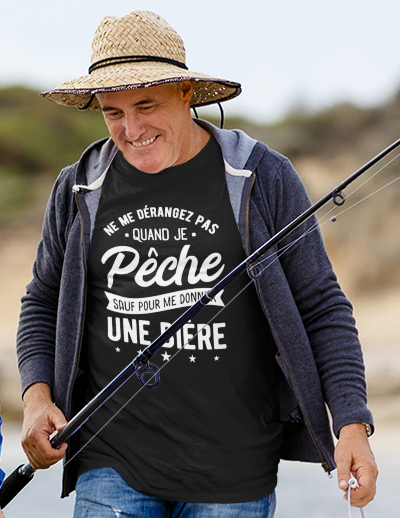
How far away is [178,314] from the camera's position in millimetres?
1582

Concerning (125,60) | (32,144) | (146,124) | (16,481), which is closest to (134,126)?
(146,124)

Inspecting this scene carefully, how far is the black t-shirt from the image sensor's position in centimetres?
156

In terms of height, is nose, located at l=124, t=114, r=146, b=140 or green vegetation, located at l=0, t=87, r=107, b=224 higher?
green vegetation, located at l=0, t=87, r=107, b=224

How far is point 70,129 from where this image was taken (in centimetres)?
1318

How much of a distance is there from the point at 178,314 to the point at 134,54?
0.59m

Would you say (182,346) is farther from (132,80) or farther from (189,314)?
(132,80)

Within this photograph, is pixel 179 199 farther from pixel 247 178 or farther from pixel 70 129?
pixel 70 129

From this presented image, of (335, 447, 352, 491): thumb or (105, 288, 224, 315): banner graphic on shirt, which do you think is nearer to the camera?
(335, 447, 352, 491): thumb

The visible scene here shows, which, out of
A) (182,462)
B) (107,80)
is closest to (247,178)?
(107,80)

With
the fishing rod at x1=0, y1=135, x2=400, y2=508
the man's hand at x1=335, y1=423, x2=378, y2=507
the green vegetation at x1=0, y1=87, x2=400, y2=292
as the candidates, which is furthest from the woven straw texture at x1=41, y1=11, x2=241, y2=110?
the green vegetation at x1=0, y1=87, x2=400, y2=292

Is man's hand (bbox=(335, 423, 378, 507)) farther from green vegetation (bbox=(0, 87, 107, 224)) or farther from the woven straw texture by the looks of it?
green vegetation (bbox=(0, 87, 107, 224))

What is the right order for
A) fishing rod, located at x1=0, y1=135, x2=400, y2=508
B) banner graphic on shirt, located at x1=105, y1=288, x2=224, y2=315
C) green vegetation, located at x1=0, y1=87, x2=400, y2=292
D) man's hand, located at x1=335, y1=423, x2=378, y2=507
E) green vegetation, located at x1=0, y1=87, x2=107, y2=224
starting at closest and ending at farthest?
man's hand, located at x1=335, y1=423, x2=378, y2=507, fishing rod, located at x1=0, y1=135, x2=400, y2=508, banner graphic on shirt, located at x1=105, y1=288, x2=224, y2=315, green vegetation, located at x1=0, y1=87, x2=400, y2=292, green vegetation, located at x1=0, y1=87, x2=107, y2=224

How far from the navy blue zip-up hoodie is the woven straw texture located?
176mm

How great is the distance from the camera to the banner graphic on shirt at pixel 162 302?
1584mm
